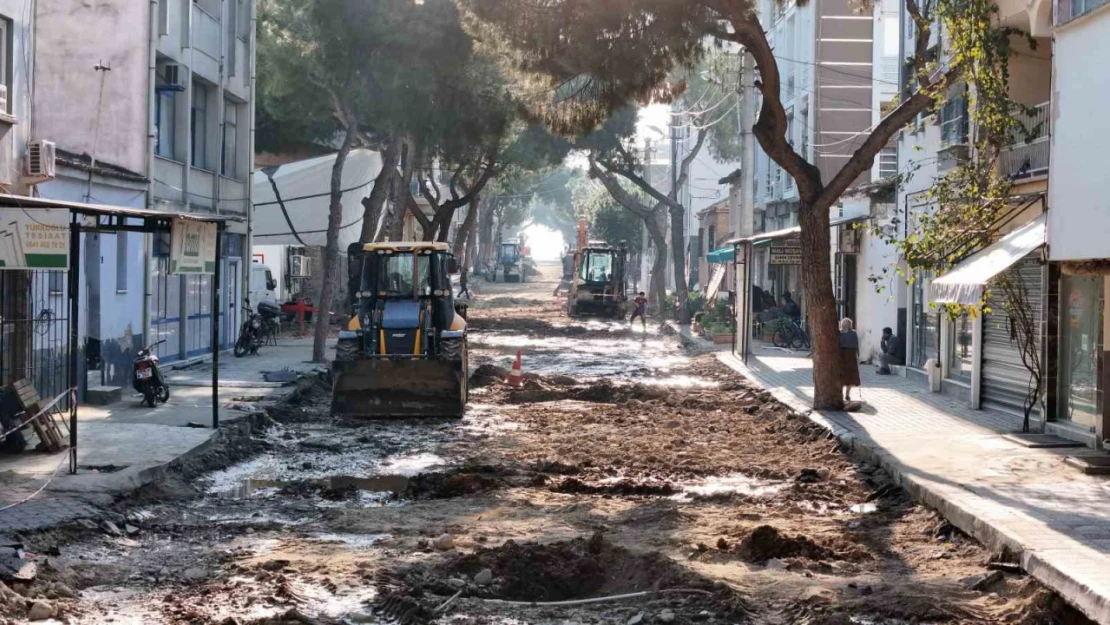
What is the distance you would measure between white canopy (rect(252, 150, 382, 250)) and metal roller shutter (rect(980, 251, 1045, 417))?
19.7m

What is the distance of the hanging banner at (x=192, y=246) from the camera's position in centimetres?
1412

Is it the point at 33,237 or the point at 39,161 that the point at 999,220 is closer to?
the point at 33,237

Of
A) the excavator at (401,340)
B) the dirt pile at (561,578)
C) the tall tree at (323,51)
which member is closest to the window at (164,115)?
the tall tree at (323,51)

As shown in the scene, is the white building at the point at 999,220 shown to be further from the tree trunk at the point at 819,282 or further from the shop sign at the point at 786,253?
the shop sign at the point at 786,253

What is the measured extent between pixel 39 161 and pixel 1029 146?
1284 cm

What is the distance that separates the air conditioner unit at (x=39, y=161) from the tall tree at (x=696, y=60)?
6553 mm

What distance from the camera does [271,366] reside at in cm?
2545

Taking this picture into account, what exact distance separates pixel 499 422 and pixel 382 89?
14533 millimetres

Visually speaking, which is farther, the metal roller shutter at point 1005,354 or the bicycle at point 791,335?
the bicycle at point 791,335

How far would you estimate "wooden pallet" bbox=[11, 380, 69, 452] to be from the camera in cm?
1345

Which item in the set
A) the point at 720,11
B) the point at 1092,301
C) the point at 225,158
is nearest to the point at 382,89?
the point at 225,158

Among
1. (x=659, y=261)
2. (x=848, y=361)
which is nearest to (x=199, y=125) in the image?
Result: (x=848, y=361)

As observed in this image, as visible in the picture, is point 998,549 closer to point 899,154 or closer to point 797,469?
point 797,469

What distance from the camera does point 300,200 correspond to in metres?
35.9
